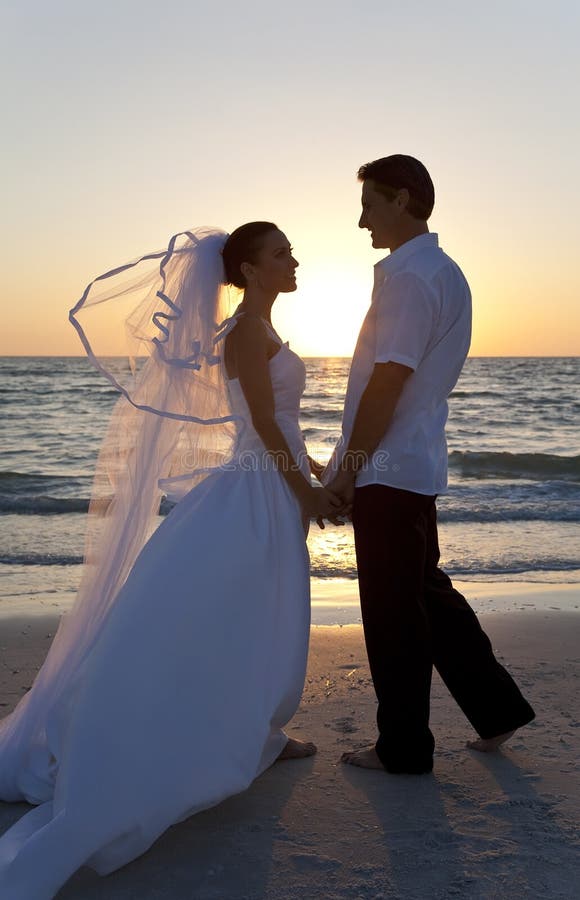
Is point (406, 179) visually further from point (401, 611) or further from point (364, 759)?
point (364, 759)

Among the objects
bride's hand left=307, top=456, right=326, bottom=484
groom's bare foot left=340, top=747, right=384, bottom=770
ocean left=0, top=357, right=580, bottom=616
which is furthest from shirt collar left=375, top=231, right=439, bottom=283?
ocean left=0, top=357, right=580, bottom=616

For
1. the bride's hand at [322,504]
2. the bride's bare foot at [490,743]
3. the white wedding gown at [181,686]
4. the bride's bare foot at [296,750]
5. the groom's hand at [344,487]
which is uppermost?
the groom's hand at [344,487]

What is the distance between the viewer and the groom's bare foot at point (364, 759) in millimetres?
3430

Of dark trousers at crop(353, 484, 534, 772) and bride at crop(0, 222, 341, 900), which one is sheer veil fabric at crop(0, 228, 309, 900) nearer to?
bride at crop(0, 222, 341, 900)

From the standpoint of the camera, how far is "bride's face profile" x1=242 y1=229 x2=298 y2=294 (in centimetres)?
343

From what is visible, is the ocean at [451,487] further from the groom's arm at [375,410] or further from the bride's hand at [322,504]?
the groom's arm at [375,410]

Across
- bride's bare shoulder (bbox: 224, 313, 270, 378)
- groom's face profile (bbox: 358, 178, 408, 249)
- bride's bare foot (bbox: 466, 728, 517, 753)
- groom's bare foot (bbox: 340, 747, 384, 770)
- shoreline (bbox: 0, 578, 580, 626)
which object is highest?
groom's face profile (bbox: 358, 178, 408, 249)

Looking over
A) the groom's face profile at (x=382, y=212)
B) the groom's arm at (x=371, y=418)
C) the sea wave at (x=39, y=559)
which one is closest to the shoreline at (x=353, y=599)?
the sea wave at (x=39, y=559)

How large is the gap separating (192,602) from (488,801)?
1.26 m

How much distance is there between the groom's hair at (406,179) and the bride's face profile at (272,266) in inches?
16.6

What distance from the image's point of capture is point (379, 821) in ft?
9.80

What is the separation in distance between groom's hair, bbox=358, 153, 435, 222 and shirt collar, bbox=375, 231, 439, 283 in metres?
0.09

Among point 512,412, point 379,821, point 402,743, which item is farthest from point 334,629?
point 512,412

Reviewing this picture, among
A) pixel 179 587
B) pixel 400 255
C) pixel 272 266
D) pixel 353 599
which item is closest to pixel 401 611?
pixel 179 587
